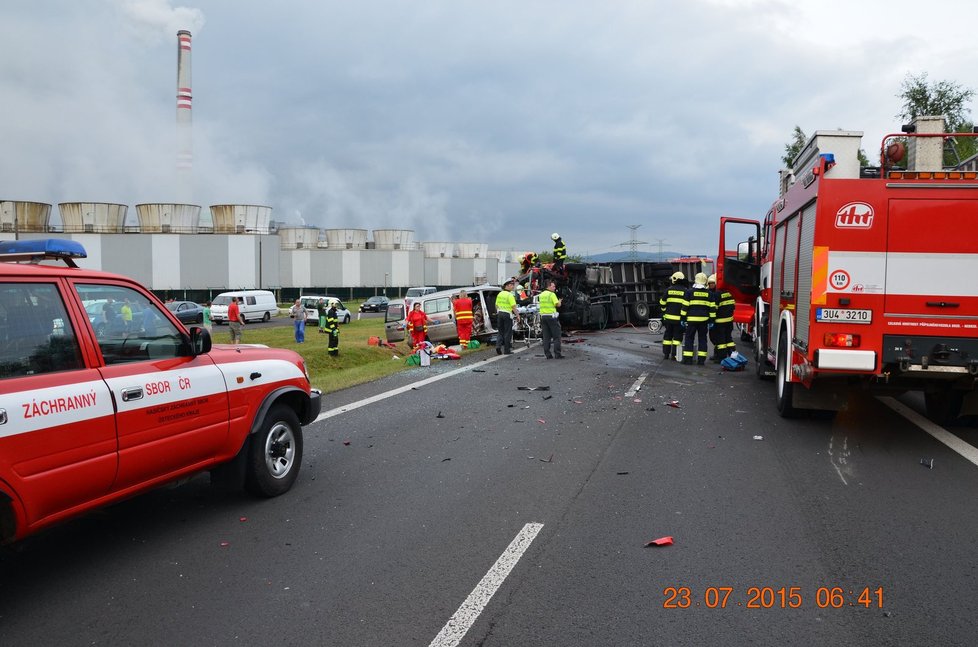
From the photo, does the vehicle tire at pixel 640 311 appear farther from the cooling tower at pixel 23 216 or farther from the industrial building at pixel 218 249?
the cooling tower at pixel 23 216

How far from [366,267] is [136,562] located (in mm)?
74124

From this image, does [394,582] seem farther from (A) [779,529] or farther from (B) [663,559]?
(A) [779,529]

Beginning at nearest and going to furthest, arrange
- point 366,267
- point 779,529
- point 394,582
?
point 394,582 < point 779,529 < point 366,267

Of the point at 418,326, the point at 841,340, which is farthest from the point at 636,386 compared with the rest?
the point at 418,326

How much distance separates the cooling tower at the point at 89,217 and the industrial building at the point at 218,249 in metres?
0.08

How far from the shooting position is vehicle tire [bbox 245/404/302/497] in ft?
18.8

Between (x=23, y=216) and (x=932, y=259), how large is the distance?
2711 inches

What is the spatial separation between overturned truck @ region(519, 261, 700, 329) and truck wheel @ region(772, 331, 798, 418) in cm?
→ 1330

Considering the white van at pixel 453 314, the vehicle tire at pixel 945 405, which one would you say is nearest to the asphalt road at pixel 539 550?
the vehicle tire at pixel 945 405

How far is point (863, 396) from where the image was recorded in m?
10.8

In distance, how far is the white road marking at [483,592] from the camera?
144 inches

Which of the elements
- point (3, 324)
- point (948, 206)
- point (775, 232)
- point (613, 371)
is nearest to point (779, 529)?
point (948, 206)

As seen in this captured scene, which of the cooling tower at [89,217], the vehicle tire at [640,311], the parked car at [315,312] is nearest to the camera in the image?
the vehicle tire at [640,311]

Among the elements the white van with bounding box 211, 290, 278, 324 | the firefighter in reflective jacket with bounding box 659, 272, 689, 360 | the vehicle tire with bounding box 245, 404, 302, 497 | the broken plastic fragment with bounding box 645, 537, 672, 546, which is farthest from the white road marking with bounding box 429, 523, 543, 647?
the white van with bounding box 211, 290, 278, 324
